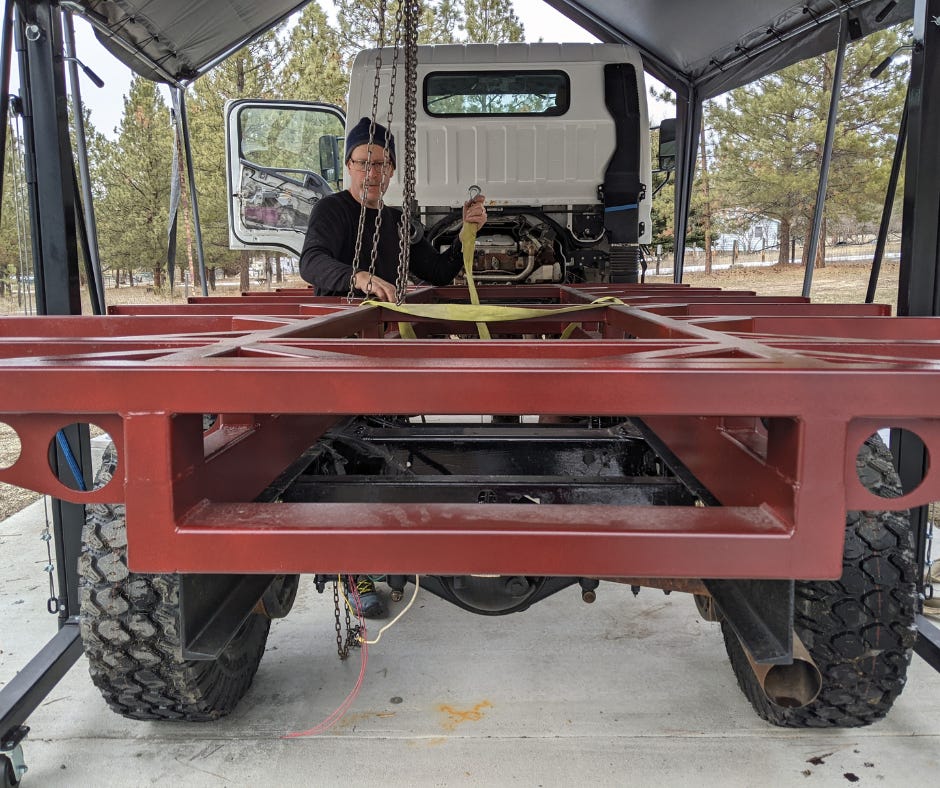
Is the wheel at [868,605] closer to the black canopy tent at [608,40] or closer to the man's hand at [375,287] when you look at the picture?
the black canopy tent at [608,40]

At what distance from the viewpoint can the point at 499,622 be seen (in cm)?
287

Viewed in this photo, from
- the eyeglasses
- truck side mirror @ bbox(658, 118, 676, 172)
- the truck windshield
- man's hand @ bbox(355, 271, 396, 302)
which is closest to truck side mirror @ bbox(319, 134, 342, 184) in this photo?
the truck windshield

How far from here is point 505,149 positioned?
15.1 ft

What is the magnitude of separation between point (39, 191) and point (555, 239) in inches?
122

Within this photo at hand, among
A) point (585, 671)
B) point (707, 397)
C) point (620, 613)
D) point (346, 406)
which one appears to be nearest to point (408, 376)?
point (346, 406)

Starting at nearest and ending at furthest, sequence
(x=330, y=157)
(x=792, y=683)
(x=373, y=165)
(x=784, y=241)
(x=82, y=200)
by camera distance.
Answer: (x=792, y=683) < (x=82, y=200) < (x=373, y=165) < (x=330, y=157) < (x=784, y=241)

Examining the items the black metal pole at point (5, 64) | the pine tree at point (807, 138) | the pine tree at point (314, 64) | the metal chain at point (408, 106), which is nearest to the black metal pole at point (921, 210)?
the metal chain at point (408, 106)

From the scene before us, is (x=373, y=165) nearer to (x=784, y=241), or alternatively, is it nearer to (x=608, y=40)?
(x=608, y=40)

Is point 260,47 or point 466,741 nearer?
point 466,741

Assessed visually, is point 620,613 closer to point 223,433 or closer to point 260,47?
point 223,433

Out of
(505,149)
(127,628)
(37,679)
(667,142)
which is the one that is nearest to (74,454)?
(37,679)

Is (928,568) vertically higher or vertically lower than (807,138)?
lower

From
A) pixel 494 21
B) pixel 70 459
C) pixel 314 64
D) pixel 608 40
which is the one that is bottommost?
pixel 70 459

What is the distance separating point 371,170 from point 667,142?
8.08 feet
